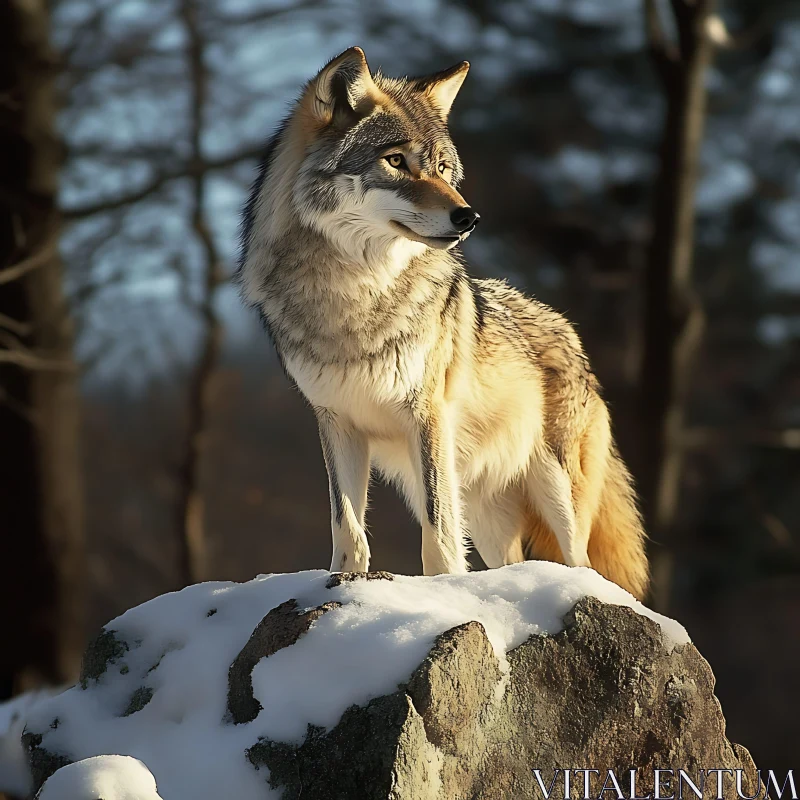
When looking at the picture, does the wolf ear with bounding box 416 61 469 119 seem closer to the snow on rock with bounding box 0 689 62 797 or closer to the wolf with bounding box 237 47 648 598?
the wolf with bounding box 237 47 648 598

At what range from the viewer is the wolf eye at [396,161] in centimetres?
396

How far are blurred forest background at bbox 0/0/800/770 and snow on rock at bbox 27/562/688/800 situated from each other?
3.18 meters

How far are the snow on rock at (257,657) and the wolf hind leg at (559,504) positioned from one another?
4.59 ft

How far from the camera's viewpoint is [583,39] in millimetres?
15984

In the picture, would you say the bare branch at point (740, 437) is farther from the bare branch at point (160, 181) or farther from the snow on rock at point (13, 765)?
the snow on rock at point (13, 765)

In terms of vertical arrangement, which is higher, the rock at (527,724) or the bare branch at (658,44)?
the bare branch at (658,44)

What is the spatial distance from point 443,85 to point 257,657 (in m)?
2.62

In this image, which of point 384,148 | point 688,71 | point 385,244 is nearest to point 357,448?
point 385,244

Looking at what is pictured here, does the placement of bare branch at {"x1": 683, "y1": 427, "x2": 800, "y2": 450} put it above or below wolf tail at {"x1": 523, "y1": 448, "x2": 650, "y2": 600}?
below

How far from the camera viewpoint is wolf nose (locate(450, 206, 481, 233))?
144 inches

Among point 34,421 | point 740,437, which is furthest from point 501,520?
point 740,437

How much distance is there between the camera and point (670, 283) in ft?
32.2

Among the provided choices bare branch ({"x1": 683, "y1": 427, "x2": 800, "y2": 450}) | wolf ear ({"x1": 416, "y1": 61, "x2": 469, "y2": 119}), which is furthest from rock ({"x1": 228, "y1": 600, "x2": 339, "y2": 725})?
bare branch ({"x1": 683, "y1": 427, "x2": 800, "y2": 450})

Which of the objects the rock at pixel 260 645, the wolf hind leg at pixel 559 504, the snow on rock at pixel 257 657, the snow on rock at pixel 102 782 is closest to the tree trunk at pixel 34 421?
the wolf hind leg at pixel 559 504
